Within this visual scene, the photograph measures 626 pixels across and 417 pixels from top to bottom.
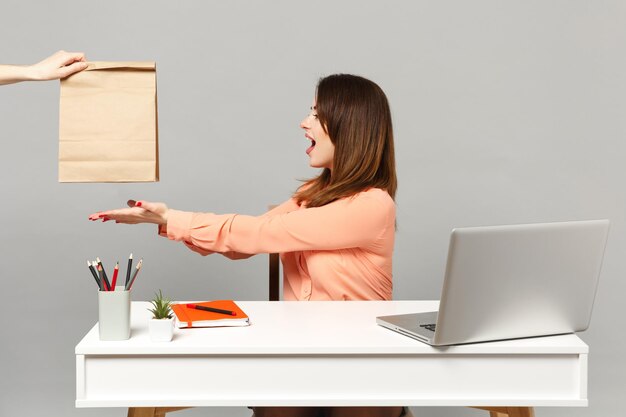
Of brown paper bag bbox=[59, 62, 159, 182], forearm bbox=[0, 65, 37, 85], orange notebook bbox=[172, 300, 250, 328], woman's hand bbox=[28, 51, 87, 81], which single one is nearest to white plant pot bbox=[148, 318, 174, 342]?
orange notebook bbox=[172, 300, 250, 328]

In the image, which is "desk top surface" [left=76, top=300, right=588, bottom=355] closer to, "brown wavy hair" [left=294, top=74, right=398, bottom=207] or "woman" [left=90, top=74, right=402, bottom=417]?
"woman" [left=90, top=74, right=402, bottom=417]

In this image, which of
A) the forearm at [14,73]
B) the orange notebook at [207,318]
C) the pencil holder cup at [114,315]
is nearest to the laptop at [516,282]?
the orange notebook at [207,318]

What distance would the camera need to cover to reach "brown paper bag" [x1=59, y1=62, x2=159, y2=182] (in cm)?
197

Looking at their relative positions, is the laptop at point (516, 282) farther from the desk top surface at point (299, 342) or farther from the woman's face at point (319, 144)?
the woman's face at point (319, 144)

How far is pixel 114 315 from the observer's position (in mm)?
1683

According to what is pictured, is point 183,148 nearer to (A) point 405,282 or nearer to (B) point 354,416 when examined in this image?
(A) point 405,282

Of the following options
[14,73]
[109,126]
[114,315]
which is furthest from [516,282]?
[14,73]

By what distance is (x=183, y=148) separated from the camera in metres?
3.50

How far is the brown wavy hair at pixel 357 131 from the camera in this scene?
235 cm

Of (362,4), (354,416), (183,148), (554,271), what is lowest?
(354,416)

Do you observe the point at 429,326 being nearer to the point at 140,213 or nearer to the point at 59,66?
the point at 140,213

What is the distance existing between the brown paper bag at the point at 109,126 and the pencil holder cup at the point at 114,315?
1.21 ft

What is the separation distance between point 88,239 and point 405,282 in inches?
55.3

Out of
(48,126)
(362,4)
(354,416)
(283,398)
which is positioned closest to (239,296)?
(48,126)
